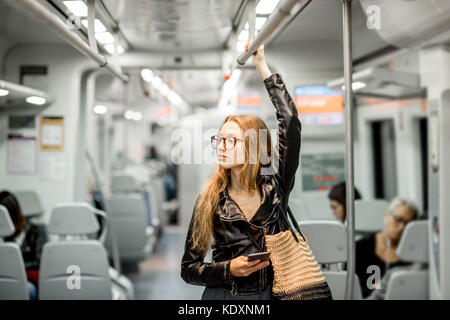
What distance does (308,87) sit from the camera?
3.54m

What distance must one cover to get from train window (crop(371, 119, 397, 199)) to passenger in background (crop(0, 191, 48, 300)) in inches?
153

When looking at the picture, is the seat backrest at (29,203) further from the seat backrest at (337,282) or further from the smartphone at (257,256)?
the smartphone at (257,256)

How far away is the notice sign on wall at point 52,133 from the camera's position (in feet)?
13.5

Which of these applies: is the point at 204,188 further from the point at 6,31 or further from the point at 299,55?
the point at 6,31

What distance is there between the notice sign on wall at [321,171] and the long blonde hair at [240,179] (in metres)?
1.78

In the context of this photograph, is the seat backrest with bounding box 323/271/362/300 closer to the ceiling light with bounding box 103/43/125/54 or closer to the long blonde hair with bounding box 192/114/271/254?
the long blonde hair with bounding box 192/114/271/254

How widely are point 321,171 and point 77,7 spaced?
2161 mm

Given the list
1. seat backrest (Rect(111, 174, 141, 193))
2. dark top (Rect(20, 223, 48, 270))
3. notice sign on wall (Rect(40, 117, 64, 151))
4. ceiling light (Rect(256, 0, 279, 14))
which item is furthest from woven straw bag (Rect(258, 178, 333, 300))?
seat backrest (Rect(111, 174, 141, 193))

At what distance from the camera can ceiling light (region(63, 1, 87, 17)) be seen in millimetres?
2576

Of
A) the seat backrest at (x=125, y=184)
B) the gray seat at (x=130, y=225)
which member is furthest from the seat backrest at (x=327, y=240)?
the seat backrest at (x=125, y=184)

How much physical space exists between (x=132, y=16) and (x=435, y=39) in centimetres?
212

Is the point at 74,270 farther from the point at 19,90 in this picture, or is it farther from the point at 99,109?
the point at 99,109

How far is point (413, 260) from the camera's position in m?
3.16
